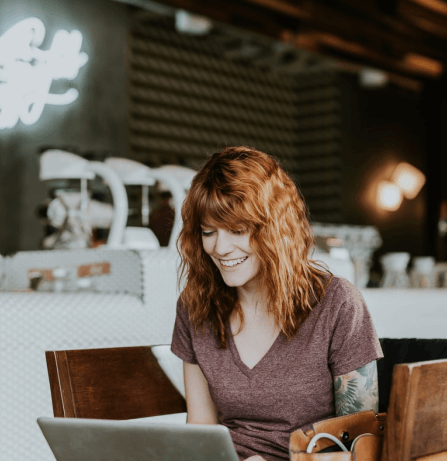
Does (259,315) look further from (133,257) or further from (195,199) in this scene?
(133,257)

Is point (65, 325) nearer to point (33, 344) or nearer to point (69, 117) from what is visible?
point (33, 344)

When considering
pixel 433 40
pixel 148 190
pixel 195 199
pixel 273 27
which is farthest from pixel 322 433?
pixel 433 40

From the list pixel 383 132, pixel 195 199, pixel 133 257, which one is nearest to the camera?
pixel 195 199

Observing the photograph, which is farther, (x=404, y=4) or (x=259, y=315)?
(x=404, y=4)

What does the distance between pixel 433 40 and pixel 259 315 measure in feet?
23.5

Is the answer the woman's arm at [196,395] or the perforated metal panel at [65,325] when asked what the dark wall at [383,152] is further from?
the woman's arm at [196,395]

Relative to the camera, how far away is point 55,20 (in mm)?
5480

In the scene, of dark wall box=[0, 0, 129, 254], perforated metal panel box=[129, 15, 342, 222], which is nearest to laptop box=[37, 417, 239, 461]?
dark wall box=[0, 0, 129, 254]

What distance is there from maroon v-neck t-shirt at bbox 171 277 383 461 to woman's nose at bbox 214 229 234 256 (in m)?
0.21

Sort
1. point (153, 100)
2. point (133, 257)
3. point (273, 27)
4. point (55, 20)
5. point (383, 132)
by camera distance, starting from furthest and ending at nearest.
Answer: point (383, 132) < point (153, 100) < point (273, 27) < point (55, 20) < point (133, 257)

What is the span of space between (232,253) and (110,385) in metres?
0.37

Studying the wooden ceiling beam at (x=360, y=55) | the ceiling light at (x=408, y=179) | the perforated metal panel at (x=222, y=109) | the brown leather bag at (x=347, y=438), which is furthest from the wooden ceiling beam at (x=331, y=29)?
the brown leather bag at (x=347, y=438)

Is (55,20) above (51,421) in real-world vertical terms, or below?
above

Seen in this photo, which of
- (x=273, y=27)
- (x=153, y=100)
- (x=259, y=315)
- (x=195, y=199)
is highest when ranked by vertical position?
(x=273, y=27)
